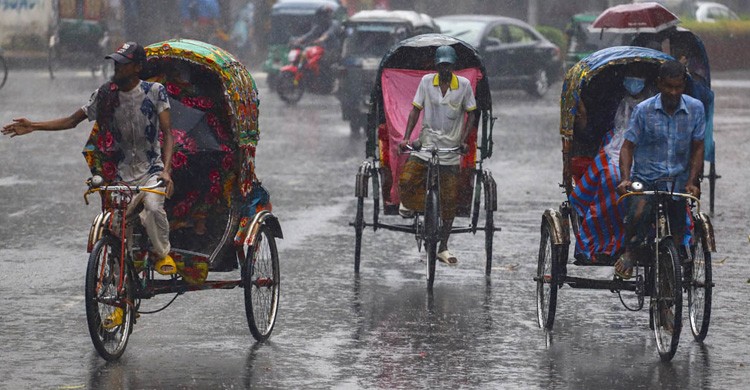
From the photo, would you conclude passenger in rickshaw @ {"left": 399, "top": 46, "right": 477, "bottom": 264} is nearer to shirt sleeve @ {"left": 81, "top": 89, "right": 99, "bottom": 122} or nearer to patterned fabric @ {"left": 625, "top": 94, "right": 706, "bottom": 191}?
patterned fabric @ {"left": 625, "top": 94, "right": 706, "bottom": 191}

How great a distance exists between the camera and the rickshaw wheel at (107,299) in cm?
746

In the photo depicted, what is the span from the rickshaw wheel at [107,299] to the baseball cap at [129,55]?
92 cm

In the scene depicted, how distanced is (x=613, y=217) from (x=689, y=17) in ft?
119

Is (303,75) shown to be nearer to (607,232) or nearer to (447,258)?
(447,258)

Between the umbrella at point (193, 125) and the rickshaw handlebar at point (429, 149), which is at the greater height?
the umbrella at point (193, 125)

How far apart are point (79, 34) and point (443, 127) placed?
2527 centimetres

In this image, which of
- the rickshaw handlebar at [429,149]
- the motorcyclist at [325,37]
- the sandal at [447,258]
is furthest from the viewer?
the motorcyclist at [325,37]

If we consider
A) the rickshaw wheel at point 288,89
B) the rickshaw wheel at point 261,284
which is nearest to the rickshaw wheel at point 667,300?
the rickshaw wheel at point 261,284

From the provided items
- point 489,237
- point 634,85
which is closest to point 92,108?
point 634,85

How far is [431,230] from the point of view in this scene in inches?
Answer: 410

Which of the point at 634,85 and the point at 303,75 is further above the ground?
the point at 634,85

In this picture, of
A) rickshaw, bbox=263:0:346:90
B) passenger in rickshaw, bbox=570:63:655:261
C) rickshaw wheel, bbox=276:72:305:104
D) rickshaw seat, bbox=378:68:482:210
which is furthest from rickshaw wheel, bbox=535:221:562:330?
rickshaw, bbox=263:0:346:90

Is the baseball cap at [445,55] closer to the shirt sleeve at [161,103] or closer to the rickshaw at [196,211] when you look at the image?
the rickshaw at [196,211]

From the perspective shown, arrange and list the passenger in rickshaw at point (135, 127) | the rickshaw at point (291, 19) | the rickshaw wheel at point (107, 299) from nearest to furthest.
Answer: the rickshaw wheel at point (107, 299), the passenger in rickshaw at point (135, 127), the rickshaw at point (291, 19)
